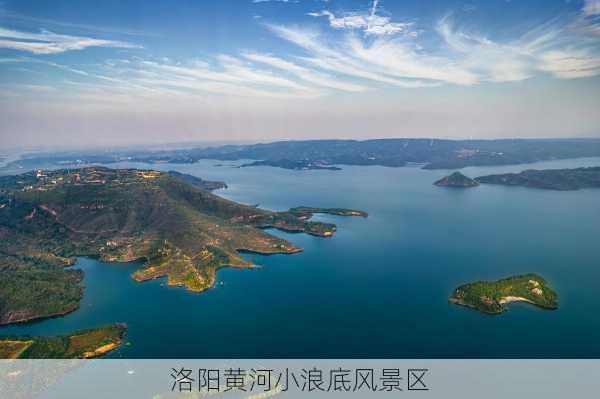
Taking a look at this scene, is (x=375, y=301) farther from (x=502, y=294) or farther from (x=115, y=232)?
(x=115, y=232)

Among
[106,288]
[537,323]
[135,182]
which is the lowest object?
[106,288]

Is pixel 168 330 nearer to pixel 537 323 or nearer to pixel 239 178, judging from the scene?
pixel 537 323

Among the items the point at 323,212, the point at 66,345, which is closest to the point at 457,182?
the point at 323,212

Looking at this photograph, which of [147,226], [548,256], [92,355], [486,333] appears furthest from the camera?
[147,226]

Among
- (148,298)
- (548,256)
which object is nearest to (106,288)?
(148,298)

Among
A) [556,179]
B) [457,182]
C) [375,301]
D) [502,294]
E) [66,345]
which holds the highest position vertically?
[556,179]

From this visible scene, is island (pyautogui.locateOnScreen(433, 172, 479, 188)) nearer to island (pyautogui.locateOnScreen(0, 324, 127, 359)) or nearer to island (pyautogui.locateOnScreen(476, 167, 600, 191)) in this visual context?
island (pyautogui.locateOnScreen(476, 167, 600, 191))

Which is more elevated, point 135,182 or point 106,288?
point 135,182

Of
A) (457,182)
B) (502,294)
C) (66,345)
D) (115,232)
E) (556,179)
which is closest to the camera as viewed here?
(66,345)
